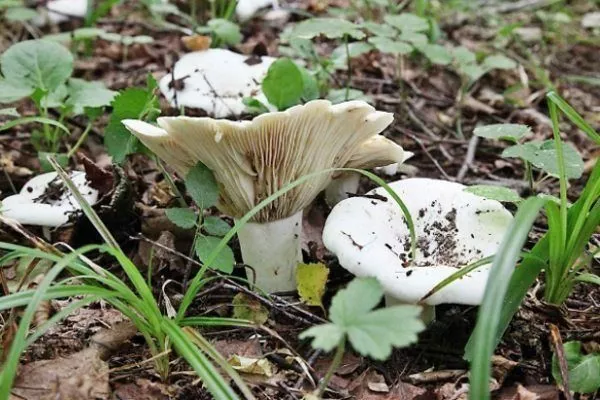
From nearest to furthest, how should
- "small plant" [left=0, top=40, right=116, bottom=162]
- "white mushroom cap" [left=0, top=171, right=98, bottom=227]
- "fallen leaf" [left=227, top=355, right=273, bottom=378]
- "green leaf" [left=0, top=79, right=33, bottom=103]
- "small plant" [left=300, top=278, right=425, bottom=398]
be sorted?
"small plant" [left=300, top=278, right=425, bottom=398], "fallen leaf" [left=227, top=355, right=273, bottom=378], "white mushroom cap" [left=0, top=171, right=98, bottom=227], "green leaf" [left=0, top=79, right=33, bottom=103], "small plant" [left=0, top=40, right=116, bottom=162]

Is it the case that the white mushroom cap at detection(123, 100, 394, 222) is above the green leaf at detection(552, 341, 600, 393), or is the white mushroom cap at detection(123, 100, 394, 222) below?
above

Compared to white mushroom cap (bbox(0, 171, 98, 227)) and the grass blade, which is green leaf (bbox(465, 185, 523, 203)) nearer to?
the grass blade

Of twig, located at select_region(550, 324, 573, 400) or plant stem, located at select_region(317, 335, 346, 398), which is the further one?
twig, located at select_region(550, 324, 573, 400)

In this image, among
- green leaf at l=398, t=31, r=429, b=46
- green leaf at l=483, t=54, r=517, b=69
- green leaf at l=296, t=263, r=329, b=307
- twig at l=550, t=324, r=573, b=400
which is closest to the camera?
twig at l=550, t=324, r=573, b=400

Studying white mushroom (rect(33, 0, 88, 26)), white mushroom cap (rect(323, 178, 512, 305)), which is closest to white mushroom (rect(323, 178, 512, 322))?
white mushroom cap (rect(323, 178, 512, 305))

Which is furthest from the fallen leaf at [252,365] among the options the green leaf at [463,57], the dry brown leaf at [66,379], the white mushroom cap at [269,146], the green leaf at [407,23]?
the green leaf at [463,57]

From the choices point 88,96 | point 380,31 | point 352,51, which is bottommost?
point 88,96

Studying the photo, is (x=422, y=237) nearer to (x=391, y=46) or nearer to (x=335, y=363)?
(x=335, y=363)

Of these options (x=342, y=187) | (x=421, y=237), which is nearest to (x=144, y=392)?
(x=421, y=237)
